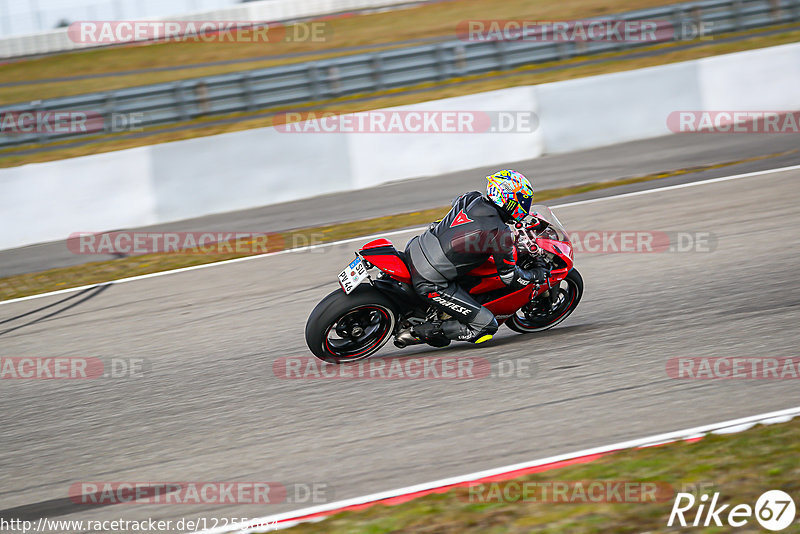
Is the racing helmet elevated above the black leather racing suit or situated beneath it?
elevated above

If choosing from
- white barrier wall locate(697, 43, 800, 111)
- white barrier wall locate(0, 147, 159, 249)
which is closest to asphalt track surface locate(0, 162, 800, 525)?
white barrier wall locate(0, 147, 159, 249)

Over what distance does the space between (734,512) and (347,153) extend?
10685 millimetres

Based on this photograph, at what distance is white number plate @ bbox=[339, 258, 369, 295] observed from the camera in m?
6.18

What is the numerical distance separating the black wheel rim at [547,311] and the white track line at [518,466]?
7.21 feet

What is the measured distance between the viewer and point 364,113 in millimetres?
13758

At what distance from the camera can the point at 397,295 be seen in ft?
21.2

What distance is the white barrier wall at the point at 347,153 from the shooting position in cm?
1291

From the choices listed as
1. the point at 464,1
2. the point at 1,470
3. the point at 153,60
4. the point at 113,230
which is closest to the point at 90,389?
the point at 1,470

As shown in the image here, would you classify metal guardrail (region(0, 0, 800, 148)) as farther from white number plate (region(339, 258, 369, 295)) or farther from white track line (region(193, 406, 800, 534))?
white track line (region(193, 406, 800, 534))

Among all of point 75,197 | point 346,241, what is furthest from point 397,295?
point 75,197

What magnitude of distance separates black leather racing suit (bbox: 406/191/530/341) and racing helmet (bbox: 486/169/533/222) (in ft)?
0.22

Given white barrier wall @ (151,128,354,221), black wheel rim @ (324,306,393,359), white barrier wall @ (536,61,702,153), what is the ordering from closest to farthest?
black wheel rim @ (324,306,393,359) → white barrier wall @ (151,128,354,221) → white barrier wall @ (536,61,702,153)

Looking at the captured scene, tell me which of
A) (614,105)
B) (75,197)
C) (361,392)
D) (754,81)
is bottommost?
(361,392)

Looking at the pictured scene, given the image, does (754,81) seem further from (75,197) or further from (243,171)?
(75,197)
